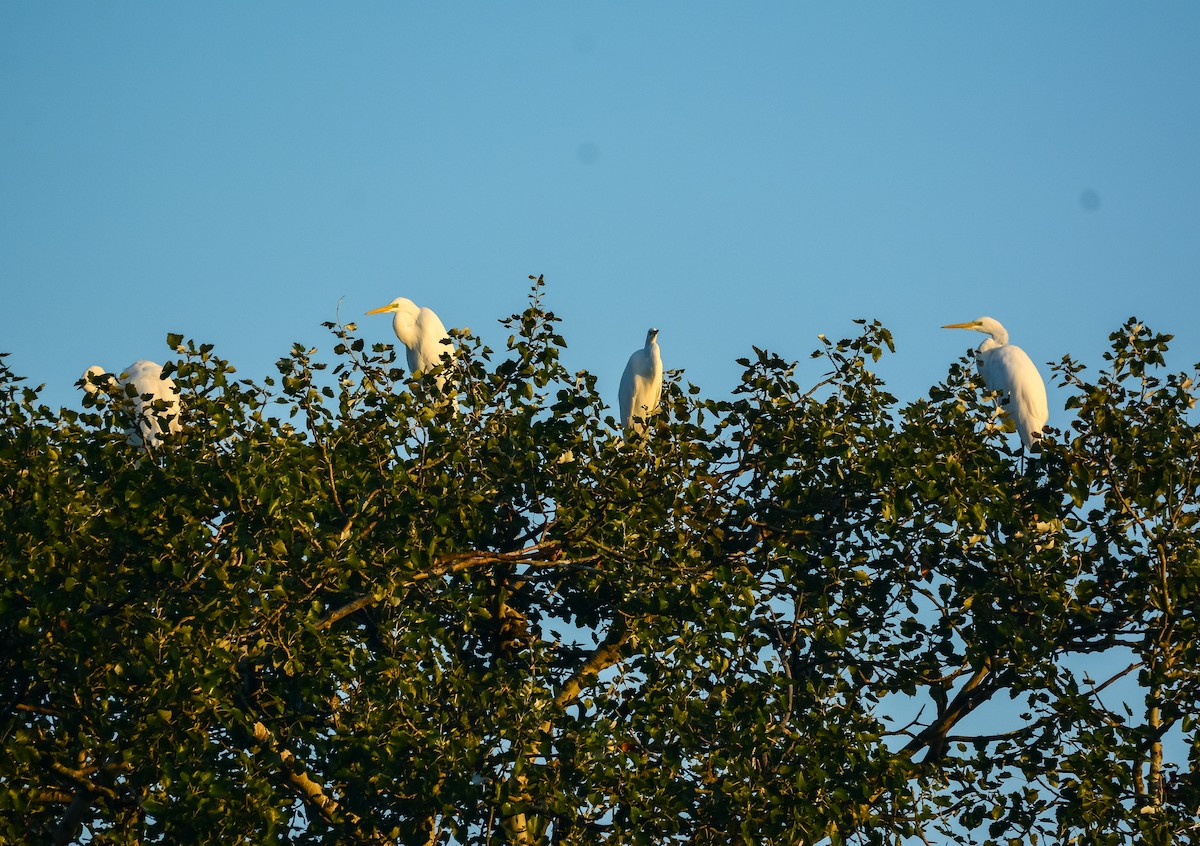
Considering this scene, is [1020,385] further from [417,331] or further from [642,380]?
[417,331]

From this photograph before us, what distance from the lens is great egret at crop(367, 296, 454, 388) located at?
668 inches

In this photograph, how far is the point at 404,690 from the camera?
799 cm

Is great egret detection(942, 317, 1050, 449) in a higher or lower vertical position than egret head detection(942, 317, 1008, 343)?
lower

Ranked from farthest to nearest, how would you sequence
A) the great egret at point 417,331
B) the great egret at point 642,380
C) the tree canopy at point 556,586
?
the great egret at point 417,331 → the great egret at point 642,380 → the tree canopy at point 556,586

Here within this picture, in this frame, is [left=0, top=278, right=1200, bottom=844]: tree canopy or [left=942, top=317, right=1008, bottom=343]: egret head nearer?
[left=0, top=278, right=1200, bottom=844]: tree canopy

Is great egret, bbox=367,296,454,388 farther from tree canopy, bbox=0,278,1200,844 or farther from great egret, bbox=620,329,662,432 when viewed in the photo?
tree canopy, bbox=0,278,1200,844

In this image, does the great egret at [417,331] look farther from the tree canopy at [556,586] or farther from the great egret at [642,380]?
the tree canopy at [556,586]

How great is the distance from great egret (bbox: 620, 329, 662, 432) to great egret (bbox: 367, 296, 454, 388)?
2.93 metres

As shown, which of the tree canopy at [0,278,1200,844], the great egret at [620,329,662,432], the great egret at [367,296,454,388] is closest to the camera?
the tree canopy at [0,278,1200,844]

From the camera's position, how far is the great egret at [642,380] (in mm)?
14469

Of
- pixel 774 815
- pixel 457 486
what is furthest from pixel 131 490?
pixel 774 815

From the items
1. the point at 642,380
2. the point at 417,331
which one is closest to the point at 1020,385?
the point at 642,380

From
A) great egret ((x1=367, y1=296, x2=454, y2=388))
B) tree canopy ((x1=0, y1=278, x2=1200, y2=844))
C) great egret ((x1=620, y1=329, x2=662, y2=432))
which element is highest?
great egret ((x1=367, y1=296, x2=454, y2=388))

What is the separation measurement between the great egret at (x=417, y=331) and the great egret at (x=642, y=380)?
9.61 feet
